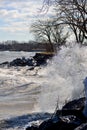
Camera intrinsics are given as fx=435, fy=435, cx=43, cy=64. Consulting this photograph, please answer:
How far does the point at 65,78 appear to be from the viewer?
16.1 meters

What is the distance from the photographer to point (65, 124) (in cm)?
884

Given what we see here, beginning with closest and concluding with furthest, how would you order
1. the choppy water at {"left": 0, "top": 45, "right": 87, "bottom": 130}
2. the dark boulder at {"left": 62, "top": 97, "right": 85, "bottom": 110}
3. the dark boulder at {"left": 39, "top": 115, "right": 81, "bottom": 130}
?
the dark boulder at {"left": 39, "top": 115, "right": 81, "bottom": 130} → the dark boulder at {"left": 62, "top": 97, "right": 85, "bottom": 110} → the choppy water at {"left": 0, "top": 45, "right": 87, "bottom": 130}

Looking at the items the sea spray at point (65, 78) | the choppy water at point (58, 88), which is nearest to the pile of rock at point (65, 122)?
the choppy water at point (58, 88)

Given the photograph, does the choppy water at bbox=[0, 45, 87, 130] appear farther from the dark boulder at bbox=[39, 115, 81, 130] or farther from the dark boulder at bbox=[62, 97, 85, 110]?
Result: the dark boulder at bbox=[39, 115, 81, 130]

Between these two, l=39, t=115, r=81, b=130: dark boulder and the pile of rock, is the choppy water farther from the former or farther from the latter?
l=39, t=115, r=81, b=130: dark boulder

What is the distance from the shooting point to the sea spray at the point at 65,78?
573 inches

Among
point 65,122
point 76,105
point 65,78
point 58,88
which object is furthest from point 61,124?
point 65,78

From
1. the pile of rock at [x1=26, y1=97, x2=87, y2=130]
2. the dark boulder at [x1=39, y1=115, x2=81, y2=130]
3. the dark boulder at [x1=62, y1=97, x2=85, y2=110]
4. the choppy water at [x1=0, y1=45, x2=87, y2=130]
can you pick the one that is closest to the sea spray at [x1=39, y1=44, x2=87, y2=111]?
the choppy water at [x1=0, y1=45, x2=87, y2=130]

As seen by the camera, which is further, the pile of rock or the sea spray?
the sea spray

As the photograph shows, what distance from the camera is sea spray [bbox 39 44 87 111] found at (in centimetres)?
1455

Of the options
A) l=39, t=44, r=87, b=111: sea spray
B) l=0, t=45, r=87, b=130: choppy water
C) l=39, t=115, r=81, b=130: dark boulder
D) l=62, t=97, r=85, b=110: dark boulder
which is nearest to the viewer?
l=39, t=115, r=81, b=130: dark boulder

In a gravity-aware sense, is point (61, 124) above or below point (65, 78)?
above

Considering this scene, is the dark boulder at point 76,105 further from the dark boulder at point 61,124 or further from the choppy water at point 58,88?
the choppy water at point 58,88

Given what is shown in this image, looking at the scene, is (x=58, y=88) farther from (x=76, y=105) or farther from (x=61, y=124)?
(x=61, y=124)
